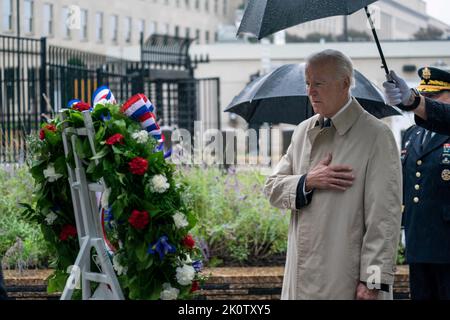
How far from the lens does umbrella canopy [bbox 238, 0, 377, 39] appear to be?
4.96 metres

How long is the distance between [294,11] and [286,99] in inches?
82.0

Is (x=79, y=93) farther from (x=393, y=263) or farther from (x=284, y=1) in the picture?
(x=393, y=263)

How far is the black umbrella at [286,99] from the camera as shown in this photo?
6.78m

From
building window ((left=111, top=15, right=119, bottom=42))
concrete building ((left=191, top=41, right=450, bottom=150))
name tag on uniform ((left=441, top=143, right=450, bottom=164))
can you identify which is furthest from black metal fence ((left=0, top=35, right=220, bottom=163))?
building window ((left=111, top=15, right=119, bottom=42))

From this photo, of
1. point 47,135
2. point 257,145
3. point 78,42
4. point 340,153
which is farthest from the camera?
point 78,42

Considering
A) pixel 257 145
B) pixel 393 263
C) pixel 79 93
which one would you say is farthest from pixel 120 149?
pixel 79 93

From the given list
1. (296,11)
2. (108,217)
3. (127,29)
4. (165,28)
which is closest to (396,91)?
(296,11)

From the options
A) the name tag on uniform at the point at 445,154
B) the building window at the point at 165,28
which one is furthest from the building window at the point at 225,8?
the name tag on uniform at the point at 445,154

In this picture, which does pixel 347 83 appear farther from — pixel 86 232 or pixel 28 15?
pixel 28 15

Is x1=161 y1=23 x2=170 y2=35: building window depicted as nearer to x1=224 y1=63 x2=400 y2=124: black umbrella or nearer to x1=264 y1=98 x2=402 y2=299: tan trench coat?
x1=224 y1=63 x2=400 y2=124: black umbrella

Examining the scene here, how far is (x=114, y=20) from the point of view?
192ft

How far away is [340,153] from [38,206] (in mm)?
1646
